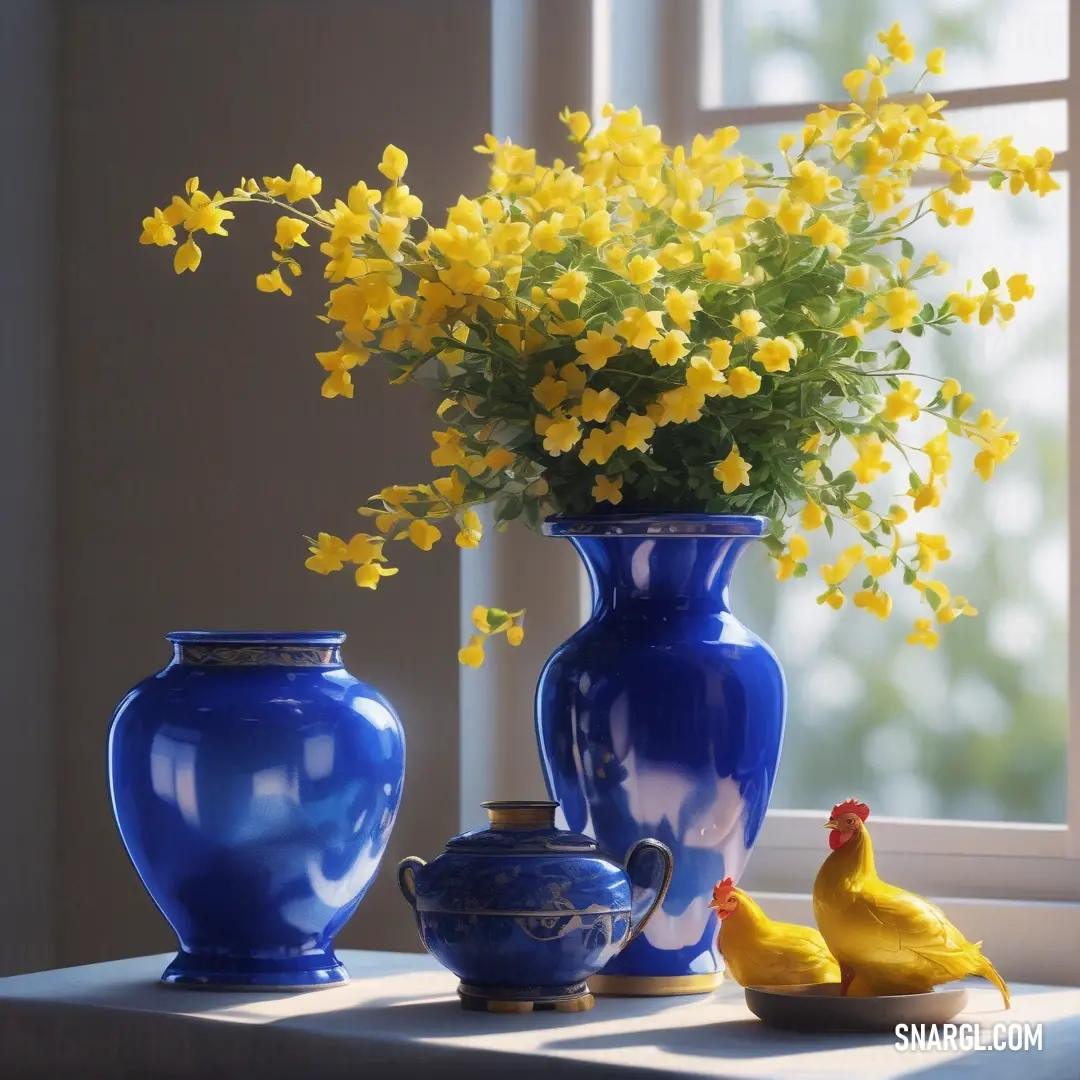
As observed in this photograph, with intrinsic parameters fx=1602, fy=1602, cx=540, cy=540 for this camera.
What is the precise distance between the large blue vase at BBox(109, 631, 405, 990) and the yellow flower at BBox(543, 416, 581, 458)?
0.92ft

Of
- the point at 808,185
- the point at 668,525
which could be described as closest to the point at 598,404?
the point at 668,525

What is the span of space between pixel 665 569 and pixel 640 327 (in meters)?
0.24

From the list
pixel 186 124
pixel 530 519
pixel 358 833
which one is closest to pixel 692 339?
pixel 530 519

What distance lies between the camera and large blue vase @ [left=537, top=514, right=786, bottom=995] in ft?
4.29

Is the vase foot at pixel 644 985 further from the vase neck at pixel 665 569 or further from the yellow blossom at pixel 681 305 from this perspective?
the yellow blossom at pixel 681 305

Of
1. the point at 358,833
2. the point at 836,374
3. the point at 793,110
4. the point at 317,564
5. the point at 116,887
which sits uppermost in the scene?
the point at 793,110

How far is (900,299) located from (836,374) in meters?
0.09

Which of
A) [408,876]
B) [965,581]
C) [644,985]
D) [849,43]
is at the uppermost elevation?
[849,43]

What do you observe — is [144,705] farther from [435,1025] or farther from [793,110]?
[793,110]

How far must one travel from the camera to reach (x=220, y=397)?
1.85 meters

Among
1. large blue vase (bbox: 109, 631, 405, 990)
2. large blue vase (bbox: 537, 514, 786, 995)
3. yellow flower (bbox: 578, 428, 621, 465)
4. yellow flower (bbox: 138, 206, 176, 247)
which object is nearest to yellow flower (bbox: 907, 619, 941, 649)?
large blue vase (bbox: 537, 514, 786, 995)

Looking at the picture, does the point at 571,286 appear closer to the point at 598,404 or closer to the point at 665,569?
the point at 598,404

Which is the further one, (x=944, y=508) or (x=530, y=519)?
(x=944, y=508)

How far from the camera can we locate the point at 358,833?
4.44ft
